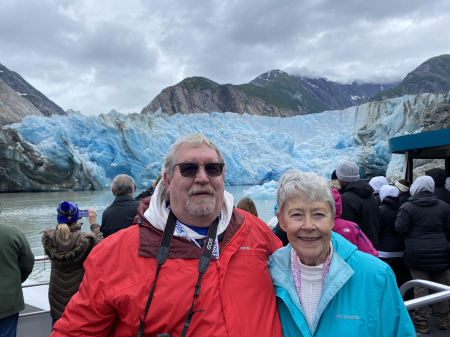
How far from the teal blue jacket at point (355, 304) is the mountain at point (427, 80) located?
8905 cm

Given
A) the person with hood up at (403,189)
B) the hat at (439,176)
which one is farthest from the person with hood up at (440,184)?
the person with hood up at (403,189)

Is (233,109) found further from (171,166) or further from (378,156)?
(171,166)

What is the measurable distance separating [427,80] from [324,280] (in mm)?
102000

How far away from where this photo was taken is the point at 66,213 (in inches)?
82.3

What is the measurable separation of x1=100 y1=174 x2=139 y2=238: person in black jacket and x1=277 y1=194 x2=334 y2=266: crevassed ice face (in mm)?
1869

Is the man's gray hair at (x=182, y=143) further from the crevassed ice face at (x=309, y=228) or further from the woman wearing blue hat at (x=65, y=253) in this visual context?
the woman wearing blue hat at (x=65, y=253)

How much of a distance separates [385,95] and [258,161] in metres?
73.2

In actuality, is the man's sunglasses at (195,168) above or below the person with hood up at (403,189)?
above

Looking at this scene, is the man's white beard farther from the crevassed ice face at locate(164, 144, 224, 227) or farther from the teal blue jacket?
the teal blue jacket

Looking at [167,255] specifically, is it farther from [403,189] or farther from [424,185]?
[403,189]

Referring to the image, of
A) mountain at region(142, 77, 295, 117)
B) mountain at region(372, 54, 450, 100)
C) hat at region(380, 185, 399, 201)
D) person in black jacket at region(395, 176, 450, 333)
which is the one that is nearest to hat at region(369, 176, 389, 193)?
hat at region(380, 185, 399, 201)

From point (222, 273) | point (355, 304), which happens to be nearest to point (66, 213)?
point (222, 273)

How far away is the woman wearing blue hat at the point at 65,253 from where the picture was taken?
1.99 metres

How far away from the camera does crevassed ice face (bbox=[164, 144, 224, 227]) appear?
47.3 inches
